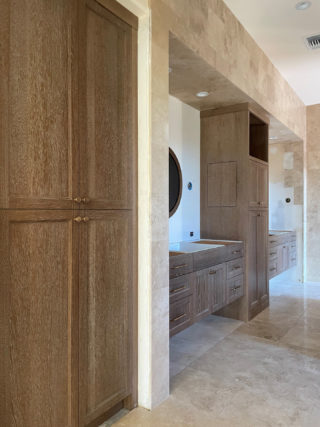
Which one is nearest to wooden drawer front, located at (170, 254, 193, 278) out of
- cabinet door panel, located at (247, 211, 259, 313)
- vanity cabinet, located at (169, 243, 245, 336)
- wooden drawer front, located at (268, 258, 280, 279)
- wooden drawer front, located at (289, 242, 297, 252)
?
vanity cabinet, located at (169, 243, 245, 336)

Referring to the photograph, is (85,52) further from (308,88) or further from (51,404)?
(308,88)

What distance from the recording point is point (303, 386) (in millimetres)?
2283

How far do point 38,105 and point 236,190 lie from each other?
263 cm

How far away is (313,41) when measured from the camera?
3.47 metres

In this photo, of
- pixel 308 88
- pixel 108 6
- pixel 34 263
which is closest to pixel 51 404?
pixel 34 263

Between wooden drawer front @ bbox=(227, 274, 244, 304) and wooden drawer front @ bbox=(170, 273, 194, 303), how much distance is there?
788 millimetres

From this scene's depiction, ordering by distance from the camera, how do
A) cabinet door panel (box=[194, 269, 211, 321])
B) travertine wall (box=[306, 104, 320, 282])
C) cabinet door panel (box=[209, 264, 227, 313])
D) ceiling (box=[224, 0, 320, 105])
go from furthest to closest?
travertine wall (box=[306, 104, 320, 282]) < cabinet door panel (box=[209, 264, 227, 313]) < ceiling (box=[224, 0, 320, 105]) < cabinet door panel (box=[194, 269, 211, 321])

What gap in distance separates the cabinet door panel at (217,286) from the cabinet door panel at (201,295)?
0.26 ft

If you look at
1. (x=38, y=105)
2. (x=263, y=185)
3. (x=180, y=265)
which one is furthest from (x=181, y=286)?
(x=263, y=185)

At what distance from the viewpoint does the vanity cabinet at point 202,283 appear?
254 centimetres

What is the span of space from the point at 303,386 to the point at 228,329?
1.19 meters

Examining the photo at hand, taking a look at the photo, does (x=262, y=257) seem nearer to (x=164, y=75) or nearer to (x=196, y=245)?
(x=196, y=245)

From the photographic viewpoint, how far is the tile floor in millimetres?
1924

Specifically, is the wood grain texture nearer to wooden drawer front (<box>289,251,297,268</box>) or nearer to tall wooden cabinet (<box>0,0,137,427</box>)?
tall wooden cabinet (<box>0,0,137,427</box>)
